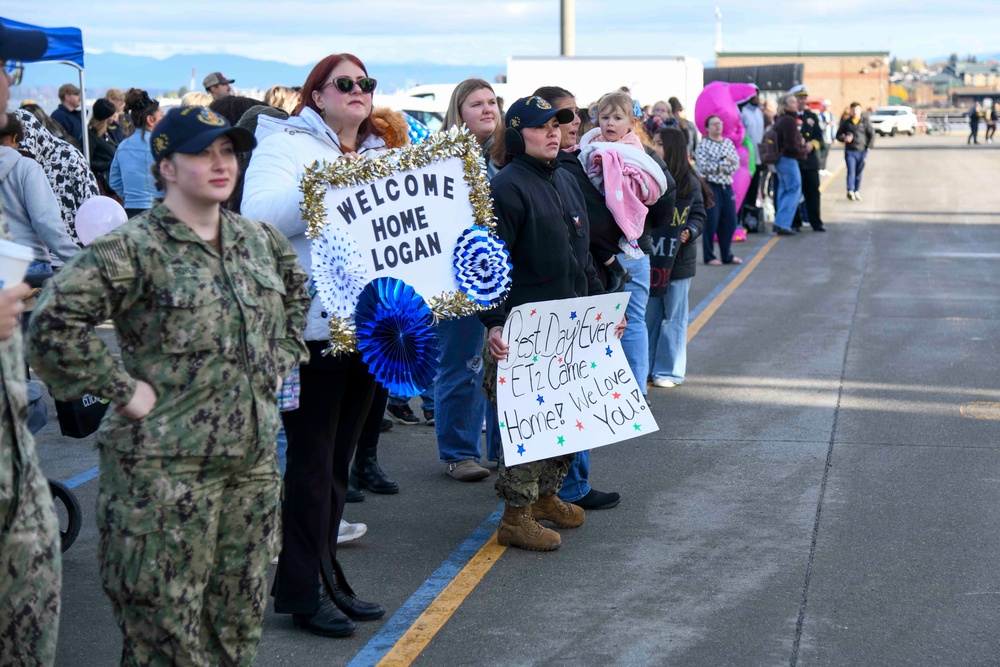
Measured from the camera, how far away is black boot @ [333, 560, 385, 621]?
4.58 metres

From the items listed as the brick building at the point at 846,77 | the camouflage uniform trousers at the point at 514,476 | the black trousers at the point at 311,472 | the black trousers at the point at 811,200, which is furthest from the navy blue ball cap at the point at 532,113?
the brick building at the point at 846,77

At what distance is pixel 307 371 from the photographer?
4273mm

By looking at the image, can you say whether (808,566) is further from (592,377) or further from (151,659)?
(151,659)

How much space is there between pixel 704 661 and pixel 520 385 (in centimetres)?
157

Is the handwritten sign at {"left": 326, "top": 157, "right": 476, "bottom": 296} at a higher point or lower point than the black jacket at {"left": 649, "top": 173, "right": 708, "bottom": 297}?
higher

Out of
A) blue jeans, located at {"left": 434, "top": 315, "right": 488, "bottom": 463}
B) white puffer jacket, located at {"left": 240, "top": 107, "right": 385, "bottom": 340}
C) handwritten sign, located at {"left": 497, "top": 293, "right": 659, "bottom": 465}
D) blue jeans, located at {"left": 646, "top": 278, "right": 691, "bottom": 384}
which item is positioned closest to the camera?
white puffer jacket, located at {"left": 240, "top": 107, "right": 385, "bottom": 340}

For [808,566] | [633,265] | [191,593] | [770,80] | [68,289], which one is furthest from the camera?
[770,80]

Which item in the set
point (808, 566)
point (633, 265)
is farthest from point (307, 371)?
point (633, 265)

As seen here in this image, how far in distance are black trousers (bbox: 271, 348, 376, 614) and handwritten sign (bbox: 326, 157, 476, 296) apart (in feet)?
1.24

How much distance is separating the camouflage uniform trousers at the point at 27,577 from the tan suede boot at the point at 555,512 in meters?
2.94

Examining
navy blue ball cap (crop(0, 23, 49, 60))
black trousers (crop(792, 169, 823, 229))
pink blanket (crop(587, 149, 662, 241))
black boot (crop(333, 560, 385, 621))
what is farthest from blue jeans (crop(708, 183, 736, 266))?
navy blue ball cap (crop(0, 23, 49, 60))

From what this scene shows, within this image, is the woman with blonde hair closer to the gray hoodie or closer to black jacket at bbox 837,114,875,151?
the gray hoodie

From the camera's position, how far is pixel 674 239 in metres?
8.21

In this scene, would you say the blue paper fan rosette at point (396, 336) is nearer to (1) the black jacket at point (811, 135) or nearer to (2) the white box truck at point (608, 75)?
(1) the black jacket at point (811, 135)
